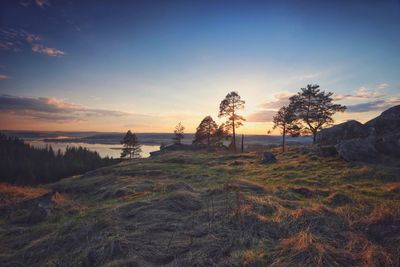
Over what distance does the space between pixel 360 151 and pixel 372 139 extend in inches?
94.7

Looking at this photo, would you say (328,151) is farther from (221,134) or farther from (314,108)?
(221,134)

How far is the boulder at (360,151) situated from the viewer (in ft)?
49.6

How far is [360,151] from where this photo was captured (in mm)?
15484

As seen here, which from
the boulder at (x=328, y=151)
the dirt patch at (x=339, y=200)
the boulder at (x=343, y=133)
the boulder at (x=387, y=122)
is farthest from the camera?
the boulder at (x=343, y=133)

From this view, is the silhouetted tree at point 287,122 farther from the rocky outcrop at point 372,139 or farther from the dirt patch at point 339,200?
the dirt patch at point 339,200

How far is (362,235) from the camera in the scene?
5.27 m

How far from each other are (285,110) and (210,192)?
1151 inches

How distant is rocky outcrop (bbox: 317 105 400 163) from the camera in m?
15.2

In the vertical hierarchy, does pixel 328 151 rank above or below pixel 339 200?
above

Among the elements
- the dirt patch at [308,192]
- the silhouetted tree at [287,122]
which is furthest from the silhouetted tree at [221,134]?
the dirt patch at [308,192]

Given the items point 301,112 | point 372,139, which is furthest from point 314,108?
point 372,139

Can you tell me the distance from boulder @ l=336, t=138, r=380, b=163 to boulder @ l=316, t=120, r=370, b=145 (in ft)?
14.1

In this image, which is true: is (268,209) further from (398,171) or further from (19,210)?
(19,210)

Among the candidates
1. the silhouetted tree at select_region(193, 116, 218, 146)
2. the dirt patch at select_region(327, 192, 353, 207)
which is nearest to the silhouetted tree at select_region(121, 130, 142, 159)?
the silhouetted tree at select_region(193, 116, 218, 146)
